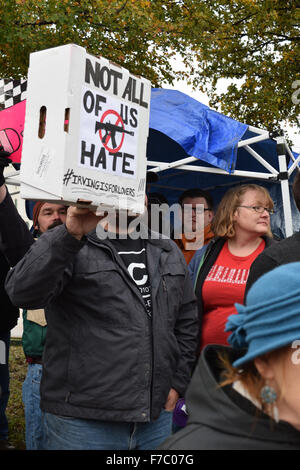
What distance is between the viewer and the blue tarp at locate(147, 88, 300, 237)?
4434 millimetres

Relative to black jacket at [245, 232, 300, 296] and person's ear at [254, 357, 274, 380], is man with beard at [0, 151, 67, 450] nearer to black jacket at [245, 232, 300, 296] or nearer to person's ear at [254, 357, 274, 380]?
black jacket at [245, 232, 300, 296]

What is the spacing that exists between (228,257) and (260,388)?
6.39ft

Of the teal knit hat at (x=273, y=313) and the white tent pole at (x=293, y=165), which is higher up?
the white tent pole at (x=293, y=165)

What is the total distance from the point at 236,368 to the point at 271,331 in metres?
0.18

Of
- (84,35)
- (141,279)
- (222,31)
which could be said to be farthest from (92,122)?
(222,31)

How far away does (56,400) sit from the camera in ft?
7.39

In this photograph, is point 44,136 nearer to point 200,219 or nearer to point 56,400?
point 56,400

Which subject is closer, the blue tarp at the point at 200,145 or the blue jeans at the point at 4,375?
the blue jeans at the point at 4,375

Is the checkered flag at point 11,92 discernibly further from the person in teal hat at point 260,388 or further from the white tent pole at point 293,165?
the person in teal hat at point 260,388

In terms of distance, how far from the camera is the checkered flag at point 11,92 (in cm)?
448

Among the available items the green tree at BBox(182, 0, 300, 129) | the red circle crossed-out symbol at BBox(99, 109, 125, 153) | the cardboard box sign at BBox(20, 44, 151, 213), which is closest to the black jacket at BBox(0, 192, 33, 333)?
the cardboard box sign at BBox(20, 44, 151, 213)

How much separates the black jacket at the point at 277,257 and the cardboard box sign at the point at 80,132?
56 centimetres

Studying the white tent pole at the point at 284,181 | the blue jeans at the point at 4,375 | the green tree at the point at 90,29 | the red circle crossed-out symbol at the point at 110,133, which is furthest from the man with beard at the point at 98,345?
the green tree at the point at 90,29

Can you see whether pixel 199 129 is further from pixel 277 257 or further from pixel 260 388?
pixel 260 388
